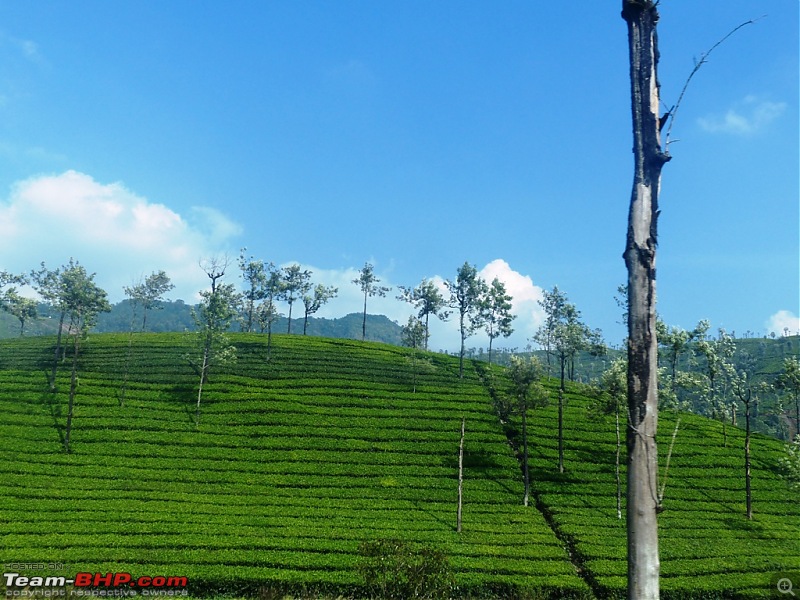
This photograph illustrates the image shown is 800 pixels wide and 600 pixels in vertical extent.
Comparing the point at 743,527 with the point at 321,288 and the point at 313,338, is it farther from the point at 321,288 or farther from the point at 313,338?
the point at 321,288

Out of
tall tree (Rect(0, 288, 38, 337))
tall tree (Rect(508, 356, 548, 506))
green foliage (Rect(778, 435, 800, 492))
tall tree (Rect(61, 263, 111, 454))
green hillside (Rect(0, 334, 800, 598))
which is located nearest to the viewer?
green hillside (Rect(0, 334, 800, 598))

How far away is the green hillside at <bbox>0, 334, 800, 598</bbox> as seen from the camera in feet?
79.9

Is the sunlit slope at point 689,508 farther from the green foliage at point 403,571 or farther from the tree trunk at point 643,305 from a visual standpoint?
the tree trunk at point 643,305

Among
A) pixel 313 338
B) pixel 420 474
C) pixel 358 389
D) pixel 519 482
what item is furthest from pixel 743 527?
pixel 313 338

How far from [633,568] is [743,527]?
4003 centimetres

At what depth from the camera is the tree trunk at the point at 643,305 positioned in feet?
9.69

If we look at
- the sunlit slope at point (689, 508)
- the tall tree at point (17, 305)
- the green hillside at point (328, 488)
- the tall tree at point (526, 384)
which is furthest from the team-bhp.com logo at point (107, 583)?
Result: the tall tree at point (17, 305)

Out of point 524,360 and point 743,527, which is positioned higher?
point 524,360

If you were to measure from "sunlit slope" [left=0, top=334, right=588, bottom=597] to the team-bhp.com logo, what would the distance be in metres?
0.72

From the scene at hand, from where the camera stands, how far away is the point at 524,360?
42.3 m

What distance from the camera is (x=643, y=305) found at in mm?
3287

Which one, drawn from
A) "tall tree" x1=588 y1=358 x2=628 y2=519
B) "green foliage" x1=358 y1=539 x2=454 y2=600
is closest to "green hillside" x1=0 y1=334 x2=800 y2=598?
"tall tree" x1=588 y1=358 x2=628 y2=519

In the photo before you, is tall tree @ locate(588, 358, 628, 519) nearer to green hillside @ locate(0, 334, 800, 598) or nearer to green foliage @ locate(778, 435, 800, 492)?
green hillside @ locate(0, 334, 800, 598)

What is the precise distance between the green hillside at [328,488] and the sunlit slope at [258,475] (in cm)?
16
